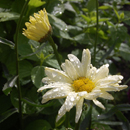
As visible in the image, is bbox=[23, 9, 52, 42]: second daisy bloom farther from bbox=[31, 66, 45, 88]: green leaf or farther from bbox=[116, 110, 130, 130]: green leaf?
bbox=[116, 110, 130, 130]: green leaf

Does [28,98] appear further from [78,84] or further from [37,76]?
[78,84]

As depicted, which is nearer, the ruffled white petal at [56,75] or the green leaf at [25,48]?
the ruffled white petal at [56,75]

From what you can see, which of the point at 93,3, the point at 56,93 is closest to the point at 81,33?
the point at 93,3

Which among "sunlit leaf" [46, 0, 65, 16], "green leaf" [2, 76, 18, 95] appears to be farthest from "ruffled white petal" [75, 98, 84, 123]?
"sunlit leaf" [46, 0, 65, 16]

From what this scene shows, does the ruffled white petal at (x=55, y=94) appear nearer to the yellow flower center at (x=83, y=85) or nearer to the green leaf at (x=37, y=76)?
the yellow flower center at (x=83, y=85)

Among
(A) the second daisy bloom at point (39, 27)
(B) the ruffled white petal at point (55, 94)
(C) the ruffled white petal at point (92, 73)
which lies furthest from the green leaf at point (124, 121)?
(A) the second daisy bloom at point (39, 27)

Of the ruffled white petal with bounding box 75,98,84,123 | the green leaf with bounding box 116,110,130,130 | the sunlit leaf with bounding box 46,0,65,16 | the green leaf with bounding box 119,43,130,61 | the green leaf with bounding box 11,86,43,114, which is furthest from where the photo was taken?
the green leaf with bounding box 119,43,130,61

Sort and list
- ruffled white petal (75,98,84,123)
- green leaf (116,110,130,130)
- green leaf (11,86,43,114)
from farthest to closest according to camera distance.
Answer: green leaf (11,86,43,114)
green leaf (116,110,130,130)
ruffled white petal (75,98,84,123)
